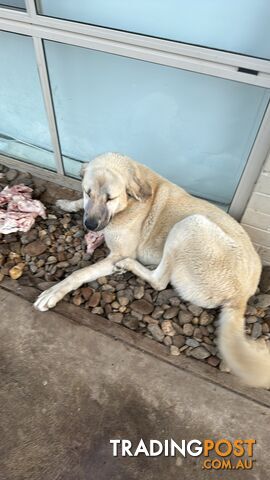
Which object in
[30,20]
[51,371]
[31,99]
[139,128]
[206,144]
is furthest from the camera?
[31,99]

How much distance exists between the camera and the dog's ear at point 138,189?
2018 millimetres

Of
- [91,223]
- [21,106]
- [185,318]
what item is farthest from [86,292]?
[21,106]

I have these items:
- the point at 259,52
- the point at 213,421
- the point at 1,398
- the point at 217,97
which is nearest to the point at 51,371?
the point at 1,398

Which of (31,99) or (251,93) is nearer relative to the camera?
(251,93)

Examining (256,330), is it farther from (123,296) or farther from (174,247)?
(123,296)

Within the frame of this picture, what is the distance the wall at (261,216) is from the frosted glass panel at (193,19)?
72 cm

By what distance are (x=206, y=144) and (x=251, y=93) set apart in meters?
0.49

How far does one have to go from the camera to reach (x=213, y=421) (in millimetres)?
1910

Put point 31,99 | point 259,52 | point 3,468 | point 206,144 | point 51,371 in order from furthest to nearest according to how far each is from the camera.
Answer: point 31,99 < point 206,144 < point 51,371 < point 259,52 < point 3,468

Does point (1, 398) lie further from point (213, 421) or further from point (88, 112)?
point (88, 112)

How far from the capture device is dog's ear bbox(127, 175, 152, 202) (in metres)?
2.02

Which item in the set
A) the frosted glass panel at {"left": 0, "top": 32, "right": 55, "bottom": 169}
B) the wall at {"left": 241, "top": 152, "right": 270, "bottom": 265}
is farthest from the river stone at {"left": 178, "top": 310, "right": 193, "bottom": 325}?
the frosted glass panel at {"left": 0, "top": 32, "right": 55, "bottom": 169}

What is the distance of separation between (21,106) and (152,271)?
6.49ft

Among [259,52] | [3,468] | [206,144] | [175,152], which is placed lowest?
[3,468]
